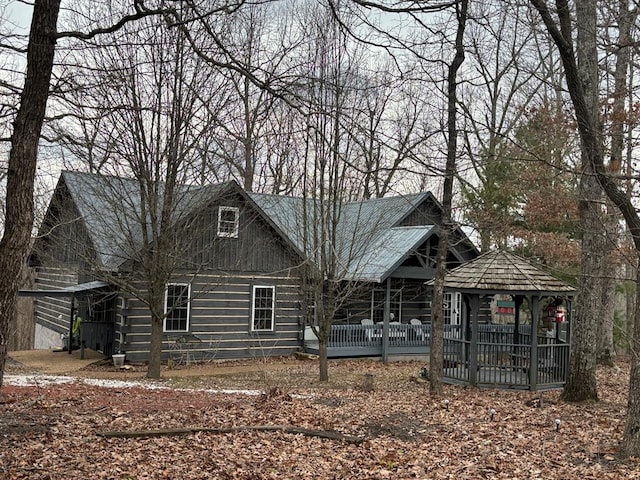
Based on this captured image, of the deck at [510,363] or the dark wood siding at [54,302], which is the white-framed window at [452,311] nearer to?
the deck at [510,363]

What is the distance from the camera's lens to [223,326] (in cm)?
2311

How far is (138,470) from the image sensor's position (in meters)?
7.08

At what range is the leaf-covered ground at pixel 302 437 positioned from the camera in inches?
290

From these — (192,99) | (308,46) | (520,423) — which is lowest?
(520,423)

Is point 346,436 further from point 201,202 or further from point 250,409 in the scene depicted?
point 201,202

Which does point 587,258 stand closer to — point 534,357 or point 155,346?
point 534,357

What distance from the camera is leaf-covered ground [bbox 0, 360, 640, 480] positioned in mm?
7359

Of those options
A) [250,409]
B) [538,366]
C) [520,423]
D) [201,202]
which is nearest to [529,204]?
[538,366]

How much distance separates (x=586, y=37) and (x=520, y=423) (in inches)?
306

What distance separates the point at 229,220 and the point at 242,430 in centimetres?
1387

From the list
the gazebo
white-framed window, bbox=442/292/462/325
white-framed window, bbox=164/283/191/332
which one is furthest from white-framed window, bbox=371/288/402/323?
the gazebo

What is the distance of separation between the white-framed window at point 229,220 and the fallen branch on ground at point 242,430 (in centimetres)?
1277

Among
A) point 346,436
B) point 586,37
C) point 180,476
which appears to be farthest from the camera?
point 586,37

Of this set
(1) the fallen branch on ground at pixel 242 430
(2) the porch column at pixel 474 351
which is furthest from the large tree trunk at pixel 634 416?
(2) the porch column at pixel 474 351
